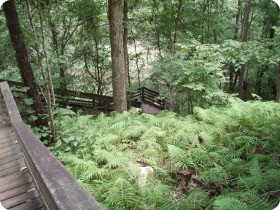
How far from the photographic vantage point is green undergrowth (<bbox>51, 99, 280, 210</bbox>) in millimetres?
3252

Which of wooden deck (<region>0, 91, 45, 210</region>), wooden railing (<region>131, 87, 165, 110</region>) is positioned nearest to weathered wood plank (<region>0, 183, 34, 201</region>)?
wooden deck (<region>0, 91, 45, 210</region>)

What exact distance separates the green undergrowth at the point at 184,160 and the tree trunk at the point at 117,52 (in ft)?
7.37

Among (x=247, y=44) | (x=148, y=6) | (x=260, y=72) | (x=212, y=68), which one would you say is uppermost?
(x=148, y=6)

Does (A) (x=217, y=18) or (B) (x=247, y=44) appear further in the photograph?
(A) (x=217, y=18)

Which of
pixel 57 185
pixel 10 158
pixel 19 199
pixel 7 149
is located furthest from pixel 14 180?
pixel 57 185

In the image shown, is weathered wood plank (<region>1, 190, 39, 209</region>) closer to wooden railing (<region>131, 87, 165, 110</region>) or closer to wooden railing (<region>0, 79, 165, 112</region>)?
wooden railing (<region>0, 79, 165, 112</region>)

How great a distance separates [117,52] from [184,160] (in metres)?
4.80

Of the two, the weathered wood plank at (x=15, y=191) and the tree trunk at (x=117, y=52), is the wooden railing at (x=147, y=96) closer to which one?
the tree trunk at (x=117, y=52)

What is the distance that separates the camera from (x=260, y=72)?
57.0ft

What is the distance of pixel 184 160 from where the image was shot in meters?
4.29

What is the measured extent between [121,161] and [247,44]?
19.6 feet

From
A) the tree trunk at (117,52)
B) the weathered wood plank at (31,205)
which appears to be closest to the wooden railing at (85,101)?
the tree trunk at (117,52)

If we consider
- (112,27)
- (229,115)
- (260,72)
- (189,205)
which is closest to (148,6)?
(112,27)

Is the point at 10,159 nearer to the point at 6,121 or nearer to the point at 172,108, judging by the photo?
the point at 6,121
